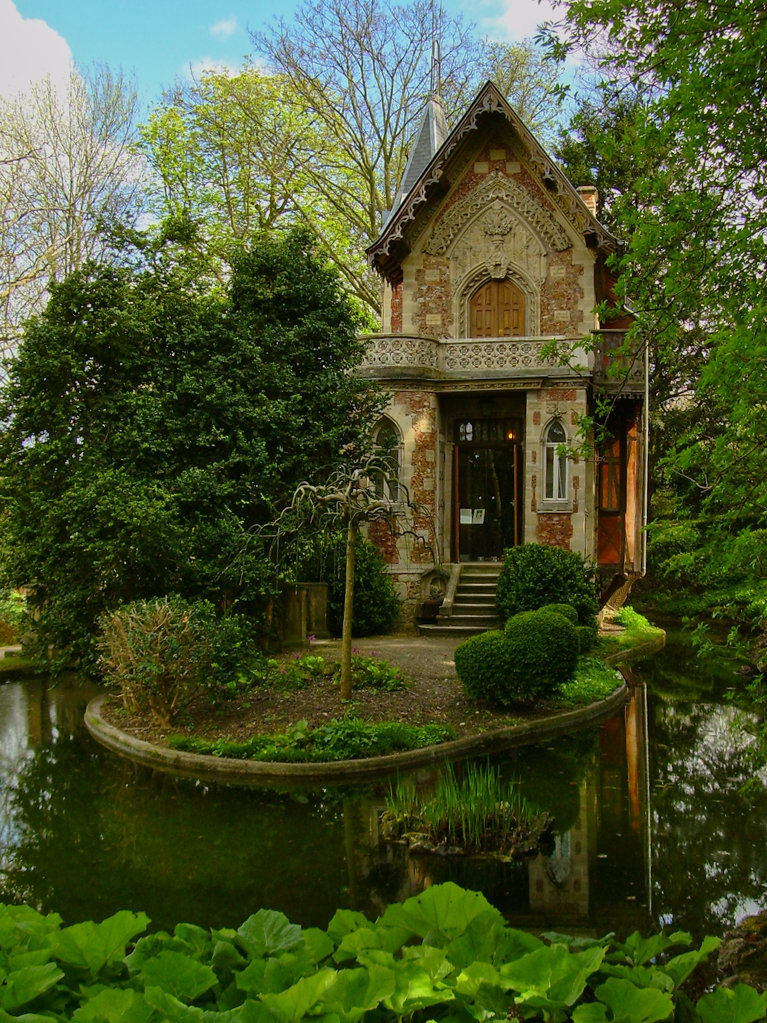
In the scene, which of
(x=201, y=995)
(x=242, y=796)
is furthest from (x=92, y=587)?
(x=201, y=995)

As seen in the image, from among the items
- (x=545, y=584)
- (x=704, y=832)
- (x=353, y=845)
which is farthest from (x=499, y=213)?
(x=353, y=845)

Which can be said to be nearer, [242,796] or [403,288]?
[242,796]

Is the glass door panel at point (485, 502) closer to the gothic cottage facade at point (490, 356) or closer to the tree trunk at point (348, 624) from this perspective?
the gothic cottage facade at point (490, 356)

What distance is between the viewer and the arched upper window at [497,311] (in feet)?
74.9

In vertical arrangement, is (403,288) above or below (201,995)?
above

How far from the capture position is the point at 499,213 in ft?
74.8

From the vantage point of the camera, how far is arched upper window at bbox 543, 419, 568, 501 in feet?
70.5

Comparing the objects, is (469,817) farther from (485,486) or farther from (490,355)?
(485,486)

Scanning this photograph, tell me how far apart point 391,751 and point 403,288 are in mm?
15004

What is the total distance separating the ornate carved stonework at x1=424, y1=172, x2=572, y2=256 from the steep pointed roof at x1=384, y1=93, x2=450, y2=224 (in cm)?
373

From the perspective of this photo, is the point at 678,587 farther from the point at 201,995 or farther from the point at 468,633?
the point at 201,995

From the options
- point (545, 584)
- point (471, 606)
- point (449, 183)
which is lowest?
point (471, 606)

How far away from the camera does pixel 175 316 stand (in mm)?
15688

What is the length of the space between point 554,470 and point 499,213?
6566 millimetres
